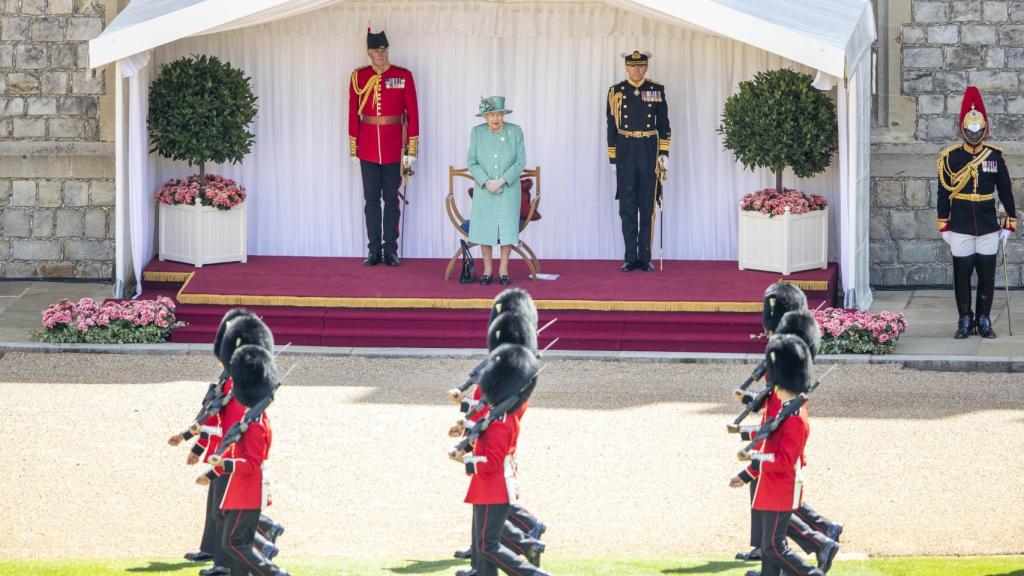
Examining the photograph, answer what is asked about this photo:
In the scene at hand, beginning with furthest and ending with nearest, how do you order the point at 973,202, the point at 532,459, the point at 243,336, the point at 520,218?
Result: 1. the point at 520,218
2. the point at 973,202
3. the point at 532,459
4. the point at 243,336

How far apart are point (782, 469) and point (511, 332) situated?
1.43 metres

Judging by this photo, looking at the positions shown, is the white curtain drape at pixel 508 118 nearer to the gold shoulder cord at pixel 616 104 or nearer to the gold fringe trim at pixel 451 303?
the gold shoulder cord at pixel 616 104

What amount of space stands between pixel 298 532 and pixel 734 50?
7.77m

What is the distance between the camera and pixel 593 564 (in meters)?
8.88

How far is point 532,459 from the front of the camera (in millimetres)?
10953

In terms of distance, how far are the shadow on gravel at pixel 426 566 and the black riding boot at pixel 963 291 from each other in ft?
20.7

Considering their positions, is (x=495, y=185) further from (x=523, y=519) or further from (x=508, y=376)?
(x=508, y=376)

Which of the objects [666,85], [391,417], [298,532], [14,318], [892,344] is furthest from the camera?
[666,85]

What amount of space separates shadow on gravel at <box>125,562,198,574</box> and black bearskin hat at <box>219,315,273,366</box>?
3.35 feet

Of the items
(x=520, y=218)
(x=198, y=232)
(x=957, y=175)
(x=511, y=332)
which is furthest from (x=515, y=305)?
(x=198, y=232)

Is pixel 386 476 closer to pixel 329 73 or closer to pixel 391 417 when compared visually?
pixel 391 417

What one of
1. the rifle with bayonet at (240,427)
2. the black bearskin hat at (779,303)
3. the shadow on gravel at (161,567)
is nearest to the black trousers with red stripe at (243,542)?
the rifle with bayonet at (240,427)

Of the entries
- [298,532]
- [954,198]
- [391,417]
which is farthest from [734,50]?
[298,532]

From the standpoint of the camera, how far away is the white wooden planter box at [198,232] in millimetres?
15492
